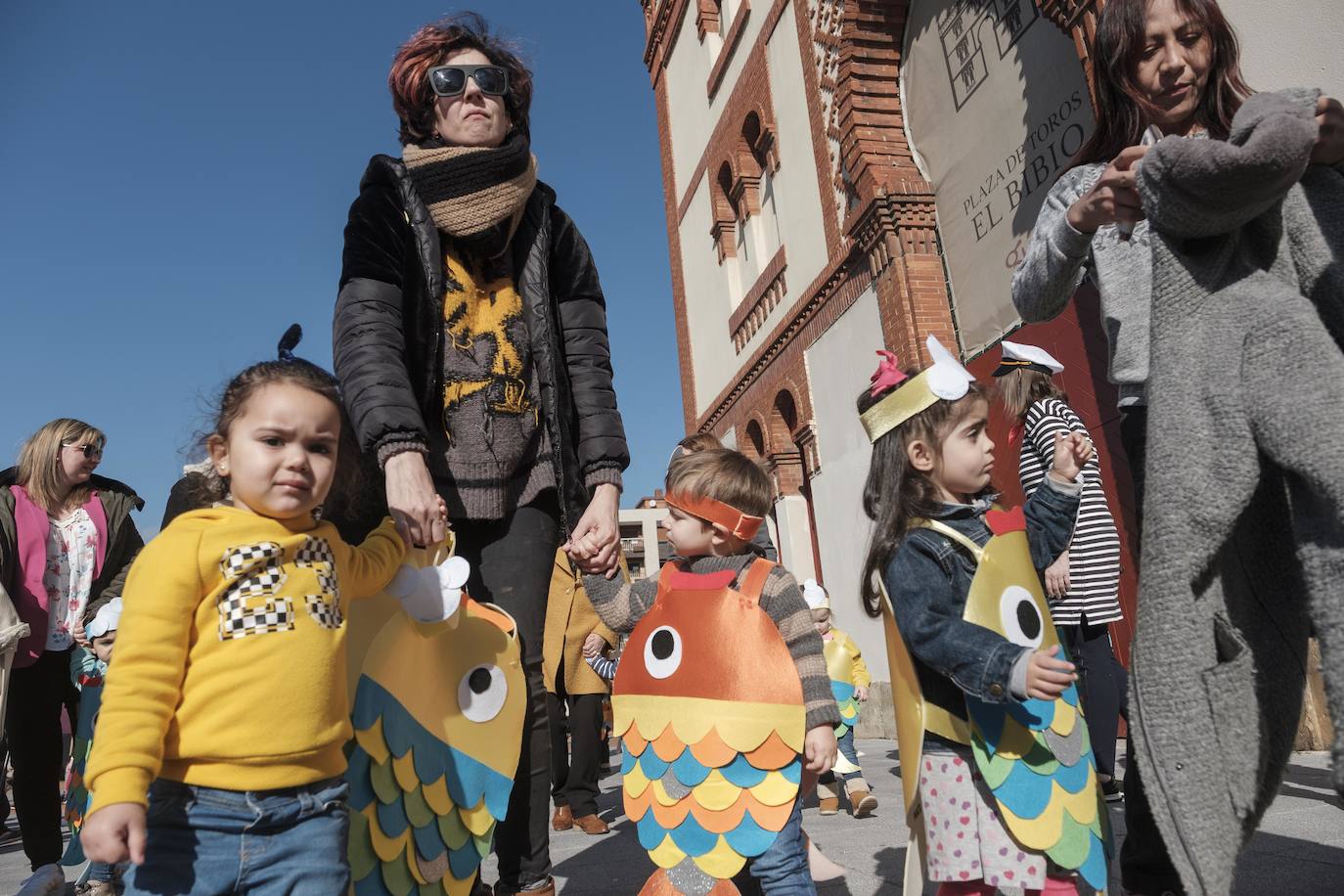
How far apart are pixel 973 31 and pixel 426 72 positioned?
280 inches

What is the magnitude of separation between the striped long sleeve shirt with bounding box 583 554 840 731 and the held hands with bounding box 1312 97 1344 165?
1.60m

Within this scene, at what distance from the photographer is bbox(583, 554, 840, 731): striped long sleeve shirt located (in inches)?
98.4

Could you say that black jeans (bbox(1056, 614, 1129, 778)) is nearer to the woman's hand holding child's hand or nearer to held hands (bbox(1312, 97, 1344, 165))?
the woman's hand holding child's hand

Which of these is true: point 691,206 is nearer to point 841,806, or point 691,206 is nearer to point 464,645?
point 841,806

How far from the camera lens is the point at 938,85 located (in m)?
8.76

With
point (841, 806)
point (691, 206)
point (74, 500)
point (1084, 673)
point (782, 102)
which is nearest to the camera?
point (1084, 673)

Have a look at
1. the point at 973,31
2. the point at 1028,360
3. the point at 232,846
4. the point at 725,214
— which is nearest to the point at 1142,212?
the point at 232,846

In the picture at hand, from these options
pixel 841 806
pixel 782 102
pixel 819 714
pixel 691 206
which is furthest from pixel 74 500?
pixel 691 206

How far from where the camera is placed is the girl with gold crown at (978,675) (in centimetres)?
213

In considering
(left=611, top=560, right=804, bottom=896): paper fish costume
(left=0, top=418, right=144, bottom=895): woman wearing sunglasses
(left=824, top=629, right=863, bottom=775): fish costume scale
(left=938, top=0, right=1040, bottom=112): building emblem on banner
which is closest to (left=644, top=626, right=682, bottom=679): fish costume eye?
(left=611, top=560, right=804, bottom=896): paper fish costume

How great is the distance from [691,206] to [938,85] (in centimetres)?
714

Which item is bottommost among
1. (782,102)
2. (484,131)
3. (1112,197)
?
(1112,197)

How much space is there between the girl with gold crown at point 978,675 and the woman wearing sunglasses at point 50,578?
331cm

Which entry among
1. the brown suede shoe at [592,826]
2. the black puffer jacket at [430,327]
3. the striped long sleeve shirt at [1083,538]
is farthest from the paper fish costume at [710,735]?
the brown suede shoe at [592,826]
